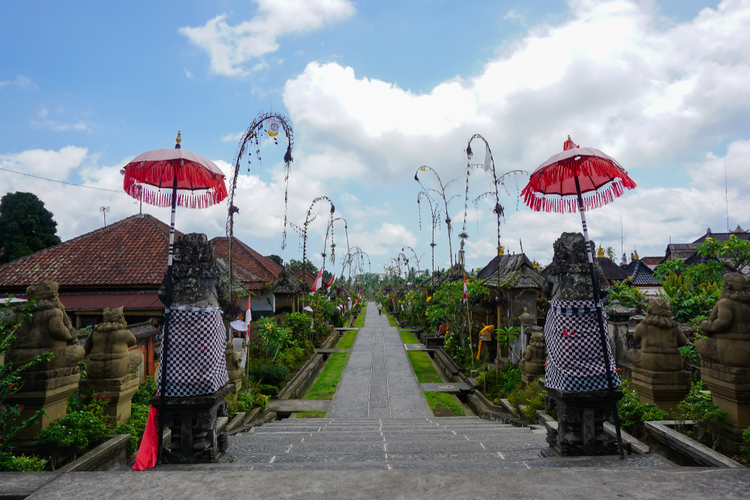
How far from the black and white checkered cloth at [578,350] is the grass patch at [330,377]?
8.87m

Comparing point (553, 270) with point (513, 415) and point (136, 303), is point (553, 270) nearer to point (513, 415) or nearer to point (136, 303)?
point (513, 415)

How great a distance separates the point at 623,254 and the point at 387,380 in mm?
46887

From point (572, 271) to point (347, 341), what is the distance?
20.8 m

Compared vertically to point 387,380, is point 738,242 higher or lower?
higher

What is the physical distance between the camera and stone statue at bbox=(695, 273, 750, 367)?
459cm

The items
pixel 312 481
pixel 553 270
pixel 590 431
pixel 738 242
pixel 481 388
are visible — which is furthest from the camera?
pixel 481 388

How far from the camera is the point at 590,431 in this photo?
498 centimetres

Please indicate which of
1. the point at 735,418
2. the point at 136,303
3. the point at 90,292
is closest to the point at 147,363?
the point at 136,303

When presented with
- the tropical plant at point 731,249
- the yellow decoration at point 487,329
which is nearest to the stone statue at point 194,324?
the tropical plant at point 731,249

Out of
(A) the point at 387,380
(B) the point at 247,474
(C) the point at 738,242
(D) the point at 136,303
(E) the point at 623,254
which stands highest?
(E) the point at 623,254

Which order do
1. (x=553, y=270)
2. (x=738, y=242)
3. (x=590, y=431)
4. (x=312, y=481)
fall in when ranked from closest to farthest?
(x=312, y=481)
(x=590, y=431)
(x=553, y=270)
(x=738, y=242)

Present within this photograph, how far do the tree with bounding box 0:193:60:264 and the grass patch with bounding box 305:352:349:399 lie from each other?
71.3ft

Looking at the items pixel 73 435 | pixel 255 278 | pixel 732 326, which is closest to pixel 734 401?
pixel 732 326

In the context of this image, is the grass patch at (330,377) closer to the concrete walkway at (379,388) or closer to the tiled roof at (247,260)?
the concrete walkway at (379,388)
